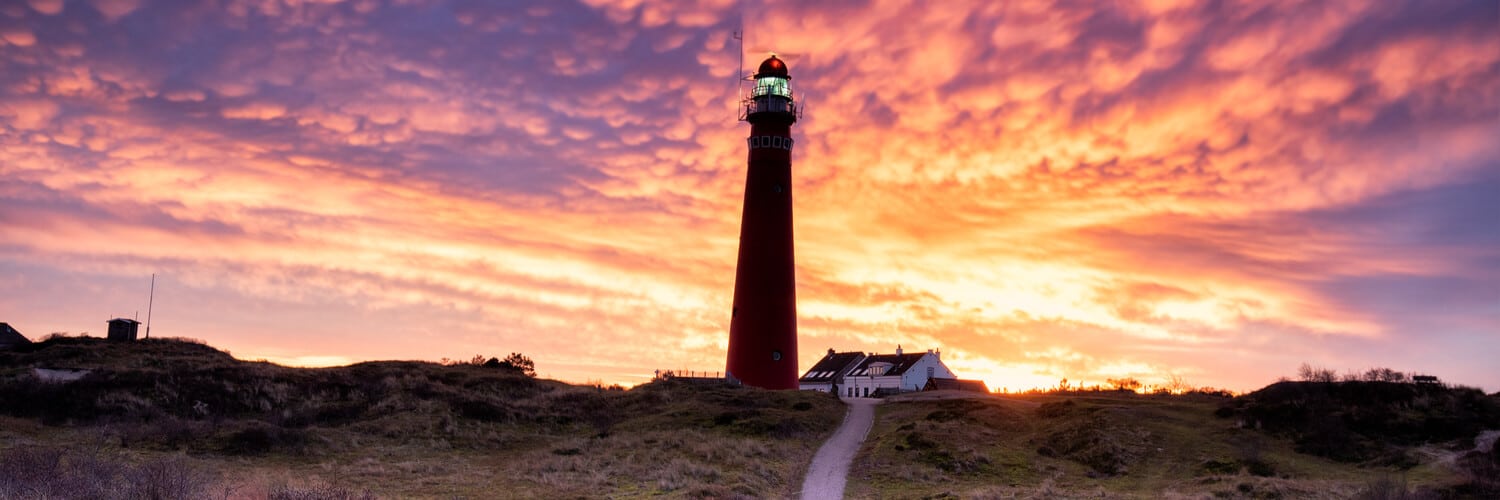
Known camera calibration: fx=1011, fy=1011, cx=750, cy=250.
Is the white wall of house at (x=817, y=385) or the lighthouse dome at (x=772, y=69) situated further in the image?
the white wall of house at (x=817, y=385)

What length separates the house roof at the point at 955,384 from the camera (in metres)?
70.6

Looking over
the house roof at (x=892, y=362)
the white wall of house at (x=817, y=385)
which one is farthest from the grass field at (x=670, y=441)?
the white wall of house at (x=817, y=385)

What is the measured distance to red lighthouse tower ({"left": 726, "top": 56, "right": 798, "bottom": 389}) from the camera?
178 ft

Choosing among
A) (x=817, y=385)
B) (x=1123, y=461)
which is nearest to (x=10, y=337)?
(x=817, y=385)

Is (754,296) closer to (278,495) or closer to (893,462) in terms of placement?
(893,462)

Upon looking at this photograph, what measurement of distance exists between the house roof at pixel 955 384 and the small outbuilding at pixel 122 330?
5408cm

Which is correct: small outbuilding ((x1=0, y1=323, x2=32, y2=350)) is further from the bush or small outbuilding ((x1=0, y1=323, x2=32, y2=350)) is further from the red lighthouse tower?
the red lighthouse tower

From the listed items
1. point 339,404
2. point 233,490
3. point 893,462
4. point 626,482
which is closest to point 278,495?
point 233,490

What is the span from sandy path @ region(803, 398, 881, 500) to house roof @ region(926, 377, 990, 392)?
824 inches

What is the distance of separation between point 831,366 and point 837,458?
160ft

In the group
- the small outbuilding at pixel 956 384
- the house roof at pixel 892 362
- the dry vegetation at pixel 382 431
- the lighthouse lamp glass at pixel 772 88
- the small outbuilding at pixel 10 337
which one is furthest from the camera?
the house roof at pixel 892 362

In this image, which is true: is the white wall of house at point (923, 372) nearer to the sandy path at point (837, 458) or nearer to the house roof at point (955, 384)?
the house roof at point (955, 384)

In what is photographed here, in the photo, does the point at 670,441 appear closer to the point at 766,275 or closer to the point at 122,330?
the point at 766,275

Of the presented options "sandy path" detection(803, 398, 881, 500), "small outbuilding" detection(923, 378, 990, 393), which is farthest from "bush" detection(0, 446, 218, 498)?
"small outbuilding" detection(923, 378, 990, 393)
